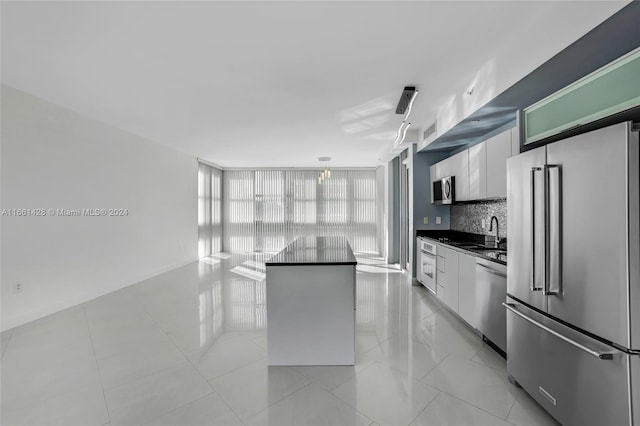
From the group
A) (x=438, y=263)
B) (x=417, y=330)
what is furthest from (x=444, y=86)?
(x=417, y=330)

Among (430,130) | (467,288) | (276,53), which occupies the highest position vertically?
(276,53)

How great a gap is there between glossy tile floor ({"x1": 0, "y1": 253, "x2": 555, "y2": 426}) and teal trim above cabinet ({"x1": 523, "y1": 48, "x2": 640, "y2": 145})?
210cm

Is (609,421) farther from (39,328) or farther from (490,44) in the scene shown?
(39,328)

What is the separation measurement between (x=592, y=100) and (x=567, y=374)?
184 centimetres

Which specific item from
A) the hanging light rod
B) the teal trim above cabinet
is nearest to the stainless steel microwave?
the hanging light rod

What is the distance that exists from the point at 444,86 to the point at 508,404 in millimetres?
3123

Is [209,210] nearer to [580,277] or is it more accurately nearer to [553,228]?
[553,228]

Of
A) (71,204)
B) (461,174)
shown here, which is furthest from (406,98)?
(71,204)

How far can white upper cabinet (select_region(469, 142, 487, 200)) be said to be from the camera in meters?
3.28

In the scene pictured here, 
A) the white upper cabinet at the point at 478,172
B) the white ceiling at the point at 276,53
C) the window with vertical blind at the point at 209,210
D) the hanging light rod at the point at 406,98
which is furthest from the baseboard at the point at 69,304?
the white upper cabinet at the point at 478,172

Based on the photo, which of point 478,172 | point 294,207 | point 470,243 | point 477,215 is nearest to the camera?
point 478,172

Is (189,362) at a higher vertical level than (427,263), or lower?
lower

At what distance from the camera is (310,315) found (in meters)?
2.38

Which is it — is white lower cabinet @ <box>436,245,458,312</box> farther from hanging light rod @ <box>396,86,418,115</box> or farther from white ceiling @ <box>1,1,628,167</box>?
hanging light rod @ <box>396,86,418,115</box>
